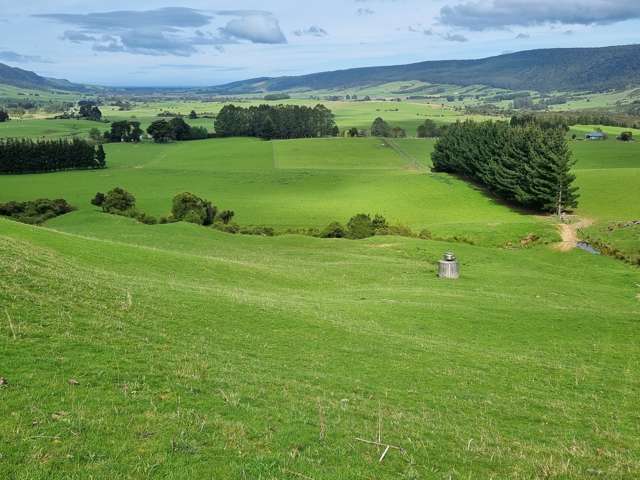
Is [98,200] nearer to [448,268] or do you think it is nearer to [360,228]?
[360,228]

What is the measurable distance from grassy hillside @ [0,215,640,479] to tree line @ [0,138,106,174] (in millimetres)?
112953

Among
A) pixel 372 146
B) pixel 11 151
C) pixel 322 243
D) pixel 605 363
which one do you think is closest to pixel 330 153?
pixel 372 146

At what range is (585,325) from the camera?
27.4 meters

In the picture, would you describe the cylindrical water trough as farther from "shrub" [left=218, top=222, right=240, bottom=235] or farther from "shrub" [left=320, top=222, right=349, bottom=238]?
"shrub" [left=218, top=222, right=240, bottom=235]

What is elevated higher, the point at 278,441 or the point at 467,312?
the point at 278,441

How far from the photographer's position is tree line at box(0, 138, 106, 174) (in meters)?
130

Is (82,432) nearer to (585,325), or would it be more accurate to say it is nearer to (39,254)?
(39,254)

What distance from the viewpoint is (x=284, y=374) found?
1631 cm

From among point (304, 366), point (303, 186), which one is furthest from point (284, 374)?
point (303, 186)

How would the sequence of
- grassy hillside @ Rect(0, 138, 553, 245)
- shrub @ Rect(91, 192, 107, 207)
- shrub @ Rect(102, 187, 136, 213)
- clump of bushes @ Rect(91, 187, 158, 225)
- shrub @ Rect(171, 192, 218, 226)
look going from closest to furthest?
shrub @ Rect(171, 192, 218, 226) < clump of bushes @ Rect(91, 187, 158, 225) < shrub @ Rect(102, 187, 136, 213) < grassy hillside @ Rect(0, 138, 553, 245) < shrub @ Rect(91, 192, 107, 207)

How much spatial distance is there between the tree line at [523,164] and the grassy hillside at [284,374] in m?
56.9

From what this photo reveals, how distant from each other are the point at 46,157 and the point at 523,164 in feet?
364

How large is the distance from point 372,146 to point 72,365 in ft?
515

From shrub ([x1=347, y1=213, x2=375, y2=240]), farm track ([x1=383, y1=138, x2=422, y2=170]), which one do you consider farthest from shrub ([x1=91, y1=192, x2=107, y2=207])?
farm track ([x1=383, y1=138, x2=422, y2=170])
